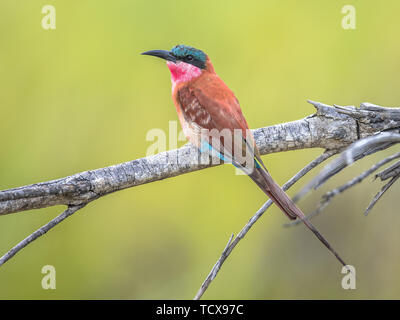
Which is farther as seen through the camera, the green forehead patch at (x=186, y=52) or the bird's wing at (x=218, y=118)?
the green forehead patch at (x=186, y=52)

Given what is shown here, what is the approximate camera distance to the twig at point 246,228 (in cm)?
146

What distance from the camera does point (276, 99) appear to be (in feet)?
11.4

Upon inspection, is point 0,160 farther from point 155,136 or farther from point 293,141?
point 293,141

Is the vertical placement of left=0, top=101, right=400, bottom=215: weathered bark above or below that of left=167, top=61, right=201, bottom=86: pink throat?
below

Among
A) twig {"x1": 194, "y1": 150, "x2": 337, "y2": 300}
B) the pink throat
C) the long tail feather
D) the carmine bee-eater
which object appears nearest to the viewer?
twig {"x1": 194, "y1": 150, "x2": 337, "y2": 300}

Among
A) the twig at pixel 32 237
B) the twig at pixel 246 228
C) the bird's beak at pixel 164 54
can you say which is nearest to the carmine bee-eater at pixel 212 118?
the bird's beak at pixel 164 54

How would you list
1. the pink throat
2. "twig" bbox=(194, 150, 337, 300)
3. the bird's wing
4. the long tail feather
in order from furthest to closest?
the pink throat, the bird's wing, the long tail feather, "twig" bbox=(194, 150, 337, 300)

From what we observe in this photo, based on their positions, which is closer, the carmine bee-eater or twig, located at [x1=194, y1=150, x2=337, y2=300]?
twig, located at [x1=194, y1=150, x2=337, y2=300]

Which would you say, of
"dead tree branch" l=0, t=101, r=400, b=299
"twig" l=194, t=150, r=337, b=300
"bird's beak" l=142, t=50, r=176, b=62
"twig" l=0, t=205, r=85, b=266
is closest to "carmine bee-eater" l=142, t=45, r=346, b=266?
"bird's beak" l=142, t=50, r=176, b=62

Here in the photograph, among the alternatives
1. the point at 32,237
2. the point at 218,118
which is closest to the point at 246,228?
Result: the point at 32,237

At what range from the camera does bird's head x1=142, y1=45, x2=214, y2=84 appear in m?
2.81

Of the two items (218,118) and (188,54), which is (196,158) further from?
(188,54)

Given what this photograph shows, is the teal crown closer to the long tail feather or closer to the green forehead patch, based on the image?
the green forehead patch

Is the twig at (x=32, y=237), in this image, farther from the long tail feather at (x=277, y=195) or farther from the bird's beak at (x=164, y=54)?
the bird's beak at (x=164, y=54)
